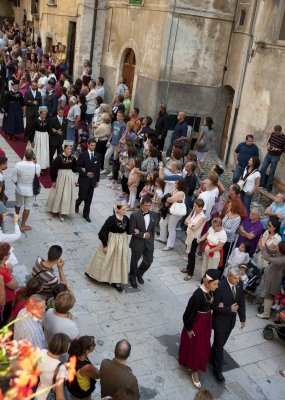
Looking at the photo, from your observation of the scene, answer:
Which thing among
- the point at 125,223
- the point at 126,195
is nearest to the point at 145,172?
the point at 126,195

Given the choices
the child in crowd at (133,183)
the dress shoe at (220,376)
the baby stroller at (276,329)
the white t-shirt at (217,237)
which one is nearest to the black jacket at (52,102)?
the child in crowd at (133,183)

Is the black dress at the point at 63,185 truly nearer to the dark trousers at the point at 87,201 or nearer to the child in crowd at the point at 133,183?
the dark trousers at the point at 87,201

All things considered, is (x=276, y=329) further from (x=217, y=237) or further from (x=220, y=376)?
(x=217, y=237)

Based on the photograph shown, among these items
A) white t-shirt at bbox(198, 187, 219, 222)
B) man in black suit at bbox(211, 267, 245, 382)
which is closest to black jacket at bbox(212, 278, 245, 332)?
man in black suit at bbox(211, 267, 245, 382)

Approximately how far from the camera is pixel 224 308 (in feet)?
19.7

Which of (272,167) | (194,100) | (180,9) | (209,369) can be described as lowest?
(209,369)

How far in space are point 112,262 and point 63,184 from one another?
267 cm

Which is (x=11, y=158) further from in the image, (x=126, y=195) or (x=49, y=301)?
(x=49, y=301)

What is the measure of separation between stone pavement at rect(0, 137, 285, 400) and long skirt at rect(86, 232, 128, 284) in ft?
0.80

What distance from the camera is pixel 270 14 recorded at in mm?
12594

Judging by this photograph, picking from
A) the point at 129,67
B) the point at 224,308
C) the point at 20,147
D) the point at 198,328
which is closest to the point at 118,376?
the point at 198,328

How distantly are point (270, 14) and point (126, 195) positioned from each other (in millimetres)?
6127

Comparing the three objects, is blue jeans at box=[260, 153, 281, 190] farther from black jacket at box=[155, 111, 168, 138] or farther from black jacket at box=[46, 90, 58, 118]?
black jacket at box=[46, 90, 58, 118]

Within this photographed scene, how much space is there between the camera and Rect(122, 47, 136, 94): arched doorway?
57.0 feet
